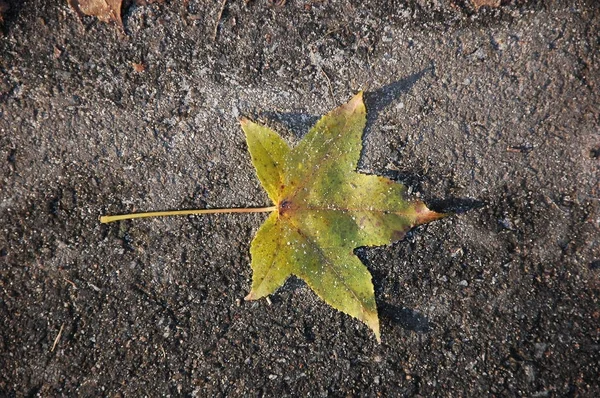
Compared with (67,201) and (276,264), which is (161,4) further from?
(276,264)

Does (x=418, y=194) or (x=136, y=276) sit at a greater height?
(x=418, y=194)

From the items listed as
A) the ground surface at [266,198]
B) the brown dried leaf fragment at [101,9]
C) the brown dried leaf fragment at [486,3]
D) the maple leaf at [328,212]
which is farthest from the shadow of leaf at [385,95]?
the brown dried leaf fragment at [101,9]

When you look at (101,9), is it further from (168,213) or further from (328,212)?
(328,212)

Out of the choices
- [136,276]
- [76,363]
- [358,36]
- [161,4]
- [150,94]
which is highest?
[161,4]

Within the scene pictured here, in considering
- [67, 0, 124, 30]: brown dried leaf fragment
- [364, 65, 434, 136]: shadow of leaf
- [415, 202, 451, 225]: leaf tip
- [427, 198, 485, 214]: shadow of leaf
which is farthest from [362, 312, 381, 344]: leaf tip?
[67, 0, 124, 30]: brown dried leaf fragment

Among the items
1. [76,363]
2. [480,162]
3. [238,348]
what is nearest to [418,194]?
[480,162]

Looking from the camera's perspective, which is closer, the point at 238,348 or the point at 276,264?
the point at 276,264

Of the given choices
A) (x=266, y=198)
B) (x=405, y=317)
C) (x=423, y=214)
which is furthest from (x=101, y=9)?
(x=405, y=317)
